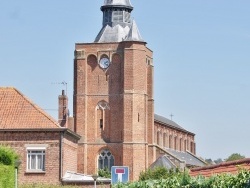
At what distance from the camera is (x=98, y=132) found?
94125mm

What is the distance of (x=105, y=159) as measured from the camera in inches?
3674

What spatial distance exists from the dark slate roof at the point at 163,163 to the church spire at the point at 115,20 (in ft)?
42.6

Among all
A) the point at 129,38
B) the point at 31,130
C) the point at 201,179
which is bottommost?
the point at 201,179

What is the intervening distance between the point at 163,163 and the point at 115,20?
15516 millimetres

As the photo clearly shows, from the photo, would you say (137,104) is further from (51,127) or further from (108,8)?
(51,127)

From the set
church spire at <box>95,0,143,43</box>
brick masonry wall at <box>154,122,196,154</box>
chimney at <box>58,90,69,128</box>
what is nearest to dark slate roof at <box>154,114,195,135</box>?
brick masonry wall at <box>154,122,196,154</box>

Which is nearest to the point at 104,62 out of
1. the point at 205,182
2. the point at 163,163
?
the point at 163,163

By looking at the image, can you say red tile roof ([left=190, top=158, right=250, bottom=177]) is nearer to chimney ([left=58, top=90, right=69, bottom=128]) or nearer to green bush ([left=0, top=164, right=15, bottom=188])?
green bush ([left=0, top=164, right=15, bottom=188])

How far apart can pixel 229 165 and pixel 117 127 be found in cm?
7135

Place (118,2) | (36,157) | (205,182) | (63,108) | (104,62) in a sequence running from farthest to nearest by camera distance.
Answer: (118,2) → (104,62) → (63,108) → (36,157) → (205,182)

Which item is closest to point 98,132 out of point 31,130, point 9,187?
point 31,130

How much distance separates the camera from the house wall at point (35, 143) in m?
60.1

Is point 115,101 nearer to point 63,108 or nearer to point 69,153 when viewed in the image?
point 63,108

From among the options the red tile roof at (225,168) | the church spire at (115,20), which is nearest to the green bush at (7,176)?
the red tile roof at (225,168)
